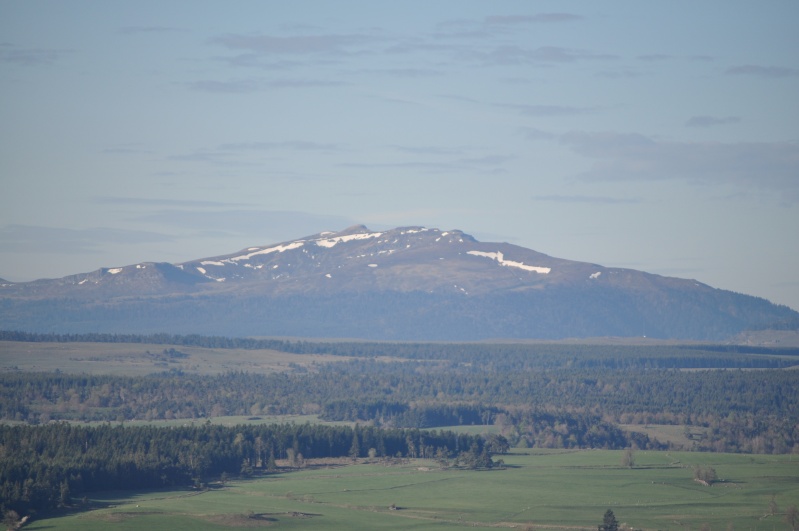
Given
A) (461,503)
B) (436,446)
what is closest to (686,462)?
(436,446)

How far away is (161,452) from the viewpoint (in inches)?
5007

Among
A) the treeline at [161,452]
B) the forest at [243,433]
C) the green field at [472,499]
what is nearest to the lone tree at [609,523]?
the green field at [472,499]

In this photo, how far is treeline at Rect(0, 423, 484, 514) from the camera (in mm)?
108188

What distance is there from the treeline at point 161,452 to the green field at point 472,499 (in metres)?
3.55

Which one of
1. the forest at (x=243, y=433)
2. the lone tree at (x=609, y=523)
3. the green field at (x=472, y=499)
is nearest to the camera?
the lone tree at (x=609, y=523)

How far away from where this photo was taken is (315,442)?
146m

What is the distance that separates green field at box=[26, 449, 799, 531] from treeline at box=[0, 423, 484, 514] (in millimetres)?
3551

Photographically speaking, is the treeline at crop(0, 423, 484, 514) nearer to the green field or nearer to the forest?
the forest

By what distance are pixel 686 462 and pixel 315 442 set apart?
38.7m

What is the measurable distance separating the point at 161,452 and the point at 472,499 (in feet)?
98.1

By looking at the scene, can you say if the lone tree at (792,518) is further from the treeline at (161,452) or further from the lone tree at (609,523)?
the treeline at (161,452)

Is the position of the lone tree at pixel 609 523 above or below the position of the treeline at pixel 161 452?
below

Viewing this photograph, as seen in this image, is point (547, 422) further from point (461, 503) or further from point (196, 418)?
point (461, 503)

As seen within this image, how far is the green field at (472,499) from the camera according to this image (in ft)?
340
